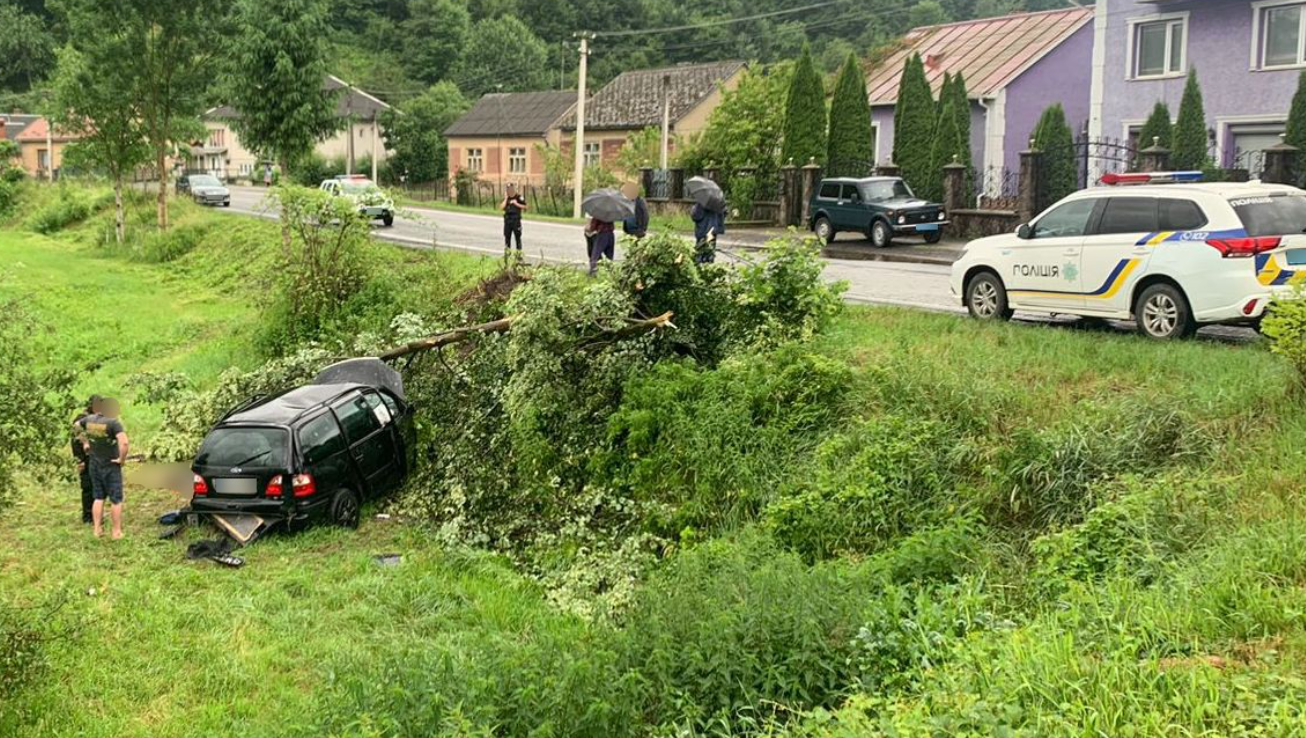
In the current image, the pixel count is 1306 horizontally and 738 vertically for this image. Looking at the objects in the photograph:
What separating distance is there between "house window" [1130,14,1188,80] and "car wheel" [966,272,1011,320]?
814 inches

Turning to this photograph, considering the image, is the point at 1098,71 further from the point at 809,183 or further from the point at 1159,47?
the point at 809,183

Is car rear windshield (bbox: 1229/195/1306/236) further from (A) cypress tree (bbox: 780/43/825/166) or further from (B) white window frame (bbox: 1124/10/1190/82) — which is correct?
(A) cypress tree (bbox: 780/43/825/166)

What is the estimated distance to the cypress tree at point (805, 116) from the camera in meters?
34.9

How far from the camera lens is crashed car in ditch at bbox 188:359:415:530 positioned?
12.1 m

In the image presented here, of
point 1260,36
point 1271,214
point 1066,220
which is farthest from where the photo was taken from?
point 1260,36

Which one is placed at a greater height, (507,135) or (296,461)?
(507,135)

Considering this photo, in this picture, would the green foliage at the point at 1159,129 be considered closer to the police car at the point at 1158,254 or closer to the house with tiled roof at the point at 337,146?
the police car at the point at 1158,254

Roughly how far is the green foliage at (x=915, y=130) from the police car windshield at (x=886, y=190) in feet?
14.9

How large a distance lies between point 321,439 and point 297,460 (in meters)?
0.47

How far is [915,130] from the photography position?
3291 centimetres

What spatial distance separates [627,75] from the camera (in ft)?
205

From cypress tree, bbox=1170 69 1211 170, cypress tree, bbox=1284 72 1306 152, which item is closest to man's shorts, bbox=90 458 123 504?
cypress tree, bbox=1284 72 1306 152

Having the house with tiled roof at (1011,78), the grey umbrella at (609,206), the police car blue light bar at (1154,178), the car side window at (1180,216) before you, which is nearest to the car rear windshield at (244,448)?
the grey umbrella at (609,206)

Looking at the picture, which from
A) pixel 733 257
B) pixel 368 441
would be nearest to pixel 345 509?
pixel 368 441
